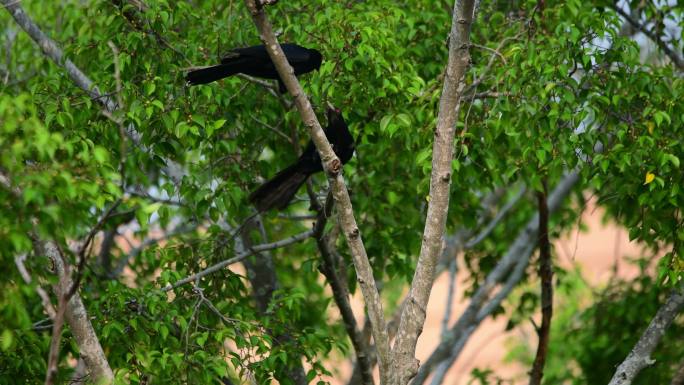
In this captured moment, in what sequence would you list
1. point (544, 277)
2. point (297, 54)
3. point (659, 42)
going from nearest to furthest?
point (297, 54) → point (659, 42) → point (544, 277)

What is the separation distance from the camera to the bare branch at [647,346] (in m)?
5.83

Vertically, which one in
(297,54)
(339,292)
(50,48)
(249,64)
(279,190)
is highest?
(50,48)

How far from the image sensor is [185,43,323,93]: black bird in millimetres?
5543

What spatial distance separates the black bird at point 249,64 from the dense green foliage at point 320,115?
10 cm

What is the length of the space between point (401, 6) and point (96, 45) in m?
2.22

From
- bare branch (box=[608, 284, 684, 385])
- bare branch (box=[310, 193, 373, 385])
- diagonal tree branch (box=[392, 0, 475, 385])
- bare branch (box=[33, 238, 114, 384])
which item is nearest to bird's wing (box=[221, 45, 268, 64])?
bare branch (box=[310, 193, 373, 385])

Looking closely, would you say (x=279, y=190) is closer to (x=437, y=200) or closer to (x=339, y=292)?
(x=339, y=292)

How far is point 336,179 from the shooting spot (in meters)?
4.64

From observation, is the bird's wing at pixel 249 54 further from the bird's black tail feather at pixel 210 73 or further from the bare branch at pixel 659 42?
the bare branch at pixel 659 42

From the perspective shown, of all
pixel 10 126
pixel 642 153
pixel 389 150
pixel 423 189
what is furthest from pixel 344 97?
pixel 10 126

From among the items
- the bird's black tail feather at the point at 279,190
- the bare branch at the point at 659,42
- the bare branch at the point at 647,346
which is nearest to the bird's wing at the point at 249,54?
the bird's black tail feather at the point at 279,190

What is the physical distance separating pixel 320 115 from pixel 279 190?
66cm

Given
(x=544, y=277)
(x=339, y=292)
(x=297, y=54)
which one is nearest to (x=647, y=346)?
(x=544, y=277)

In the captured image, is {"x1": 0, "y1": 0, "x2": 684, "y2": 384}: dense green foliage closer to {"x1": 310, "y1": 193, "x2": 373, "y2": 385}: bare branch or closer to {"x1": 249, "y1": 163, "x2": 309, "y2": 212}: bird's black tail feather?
{"x1": 249, "y1": 163, "x2": 309, "y2": 212}: bird's black tail feather
